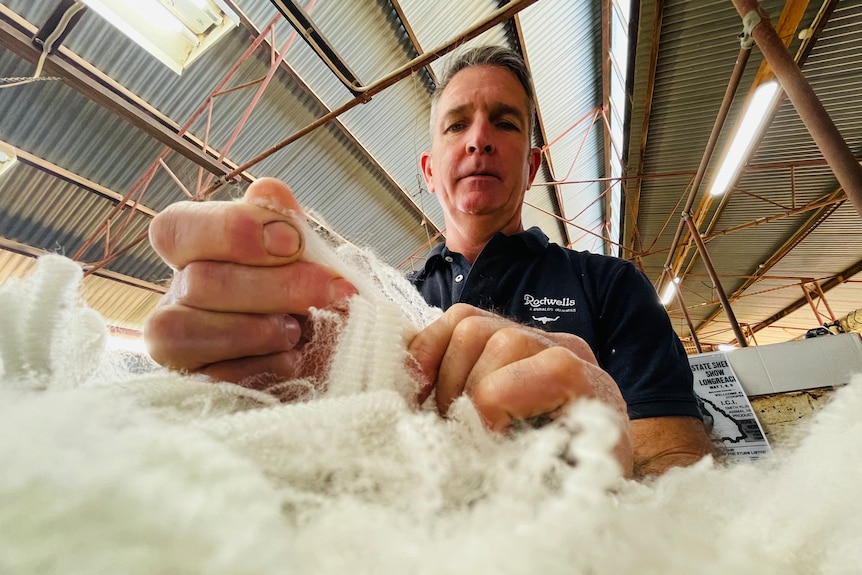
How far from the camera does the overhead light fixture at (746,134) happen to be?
6.39 ft

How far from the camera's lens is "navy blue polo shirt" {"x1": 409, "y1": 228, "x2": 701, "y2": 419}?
2.20ft

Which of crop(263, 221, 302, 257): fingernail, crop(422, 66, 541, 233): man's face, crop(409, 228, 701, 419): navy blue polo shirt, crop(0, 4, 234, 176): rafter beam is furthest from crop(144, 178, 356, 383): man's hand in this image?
crop(0, 4, 234, 176): rafter beam

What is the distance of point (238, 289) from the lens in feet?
1.07

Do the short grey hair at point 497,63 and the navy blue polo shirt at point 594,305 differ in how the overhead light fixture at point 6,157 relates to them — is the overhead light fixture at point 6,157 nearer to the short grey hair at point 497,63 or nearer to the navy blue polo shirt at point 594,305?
the short grey hair at point 497,63

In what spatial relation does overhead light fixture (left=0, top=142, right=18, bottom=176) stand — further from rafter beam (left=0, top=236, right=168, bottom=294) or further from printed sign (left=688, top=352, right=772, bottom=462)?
printed sign (left=688, top=352, right=772, bottom=462)

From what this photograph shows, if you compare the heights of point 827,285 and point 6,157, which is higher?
point 6,157

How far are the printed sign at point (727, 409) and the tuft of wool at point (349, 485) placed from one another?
0.67 m

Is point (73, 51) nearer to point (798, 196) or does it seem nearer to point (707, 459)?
point (707, 459)

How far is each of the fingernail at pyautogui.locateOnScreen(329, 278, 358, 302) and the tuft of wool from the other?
4 centimetres

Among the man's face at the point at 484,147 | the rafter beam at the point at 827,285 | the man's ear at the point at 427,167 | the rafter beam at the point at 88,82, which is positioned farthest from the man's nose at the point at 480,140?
the rafter beam at the point at 827,285

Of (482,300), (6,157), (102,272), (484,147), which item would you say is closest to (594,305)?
(482,300)

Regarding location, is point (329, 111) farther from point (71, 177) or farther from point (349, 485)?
point (349, 485)

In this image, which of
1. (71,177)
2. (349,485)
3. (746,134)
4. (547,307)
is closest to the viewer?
(349,485)

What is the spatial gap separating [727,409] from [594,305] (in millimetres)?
416
